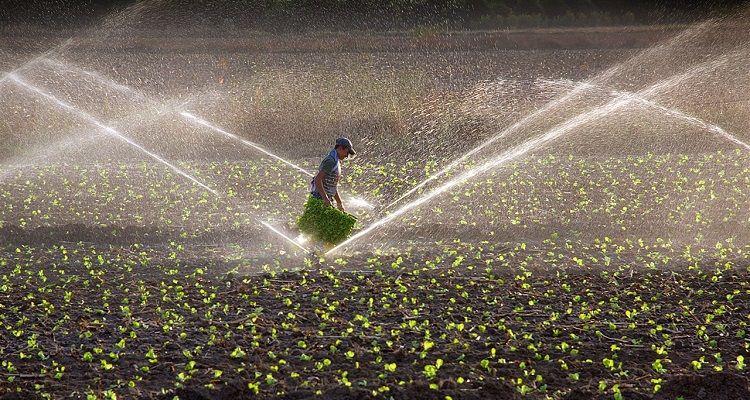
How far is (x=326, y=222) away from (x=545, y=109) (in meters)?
13.2

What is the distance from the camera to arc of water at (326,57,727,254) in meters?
15.4

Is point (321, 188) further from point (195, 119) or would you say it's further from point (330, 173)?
point (195, 119)

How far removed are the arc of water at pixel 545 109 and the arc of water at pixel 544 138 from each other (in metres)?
0.48

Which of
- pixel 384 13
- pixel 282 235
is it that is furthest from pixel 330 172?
pixel 384 13

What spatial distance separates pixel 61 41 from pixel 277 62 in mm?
8055

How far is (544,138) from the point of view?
22.7 meters

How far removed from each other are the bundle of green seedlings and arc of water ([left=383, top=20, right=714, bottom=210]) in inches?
136

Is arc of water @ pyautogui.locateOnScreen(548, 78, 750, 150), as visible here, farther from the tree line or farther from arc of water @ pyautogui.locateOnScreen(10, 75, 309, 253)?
arc of water @ pyautogui.locateOnScreen(10, 75, 309, 253)

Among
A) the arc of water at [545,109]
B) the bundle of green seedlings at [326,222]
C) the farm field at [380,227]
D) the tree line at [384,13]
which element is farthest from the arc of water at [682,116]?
the bundle of green seedlings at [326,222]

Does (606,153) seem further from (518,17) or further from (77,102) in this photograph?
(518,17)

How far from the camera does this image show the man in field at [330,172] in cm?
1284

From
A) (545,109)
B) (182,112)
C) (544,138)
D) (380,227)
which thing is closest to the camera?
(380,227)

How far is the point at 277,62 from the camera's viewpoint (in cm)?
2989

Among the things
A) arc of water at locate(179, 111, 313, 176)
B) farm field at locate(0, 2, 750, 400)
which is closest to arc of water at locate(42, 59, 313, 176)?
arc of water at locate(179, 111, 313, 176)
